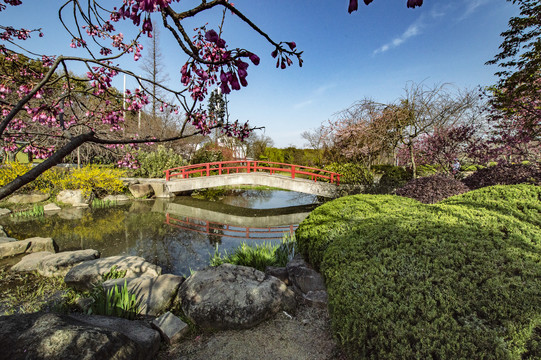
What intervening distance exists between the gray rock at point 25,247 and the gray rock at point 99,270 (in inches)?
79.3

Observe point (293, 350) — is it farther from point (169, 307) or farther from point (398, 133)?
point (398, 133)

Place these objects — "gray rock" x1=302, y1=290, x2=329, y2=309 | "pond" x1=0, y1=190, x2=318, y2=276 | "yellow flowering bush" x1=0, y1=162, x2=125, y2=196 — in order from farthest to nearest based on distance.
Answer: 1. "yellow flowering bush" x1=0, y1=162, x2=125, y2=196
2. "pond" x1=0, y1=190, x2=318, y2=276
3. "gray rock" x1=302, y1=290, x2=329, y2=309

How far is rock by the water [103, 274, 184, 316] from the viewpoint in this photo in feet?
8.88

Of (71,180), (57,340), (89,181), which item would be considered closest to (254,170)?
(89,181)

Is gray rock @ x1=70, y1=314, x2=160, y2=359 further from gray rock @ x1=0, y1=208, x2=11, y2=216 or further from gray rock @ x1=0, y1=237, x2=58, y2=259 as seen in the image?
gray rock @ x1=0, y1=208, x2=11, y2=216

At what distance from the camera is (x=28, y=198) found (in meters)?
8.59

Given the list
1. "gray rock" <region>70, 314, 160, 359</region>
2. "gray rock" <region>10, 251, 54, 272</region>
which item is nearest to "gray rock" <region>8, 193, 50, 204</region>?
"gray rock" <region>10, 251, 54, 272</region>

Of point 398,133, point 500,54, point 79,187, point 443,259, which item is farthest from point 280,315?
point 79,187

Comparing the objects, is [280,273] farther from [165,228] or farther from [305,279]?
[165,228]

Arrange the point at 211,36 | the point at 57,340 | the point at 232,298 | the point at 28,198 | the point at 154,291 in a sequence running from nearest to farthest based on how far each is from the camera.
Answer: the point at 211,36
the point at 57,340
the point at 232,298
the point at 154,291
the point at 28,198

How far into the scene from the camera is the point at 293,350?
2.10 m

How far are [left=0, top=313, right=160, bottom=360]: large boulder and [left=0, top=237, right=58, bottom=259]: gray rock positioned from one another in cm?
428

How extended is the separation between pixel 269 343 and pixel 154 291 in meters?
1.51

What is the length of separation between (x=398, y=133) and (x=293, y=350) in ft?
23.5
